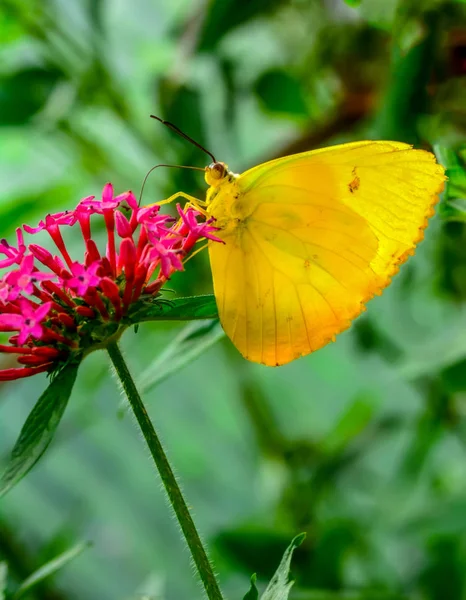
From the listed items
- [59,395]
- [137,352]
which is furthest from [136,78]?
[59,395]

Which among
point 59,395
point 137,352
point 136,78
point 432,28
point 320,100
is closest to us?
point 59,395

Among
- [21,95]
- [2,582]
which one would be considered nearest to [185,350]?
[2,582]

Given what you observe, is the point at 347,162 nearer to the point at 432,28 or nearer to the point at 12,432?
the point at 432,28

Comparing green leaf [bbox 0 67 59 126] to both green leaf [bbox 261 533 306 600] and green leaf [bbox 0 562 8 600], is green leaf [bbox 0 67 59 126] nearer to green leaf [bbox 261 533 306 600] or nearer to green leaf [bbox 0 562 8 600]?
green leaf [bbox 0 562 8 600]

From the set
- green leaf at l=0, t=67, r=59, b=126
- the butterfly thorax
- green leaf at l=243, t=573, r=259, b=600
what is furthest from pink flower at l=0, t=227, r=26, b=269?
green leaf at l=0, t=67, r=59, b=126

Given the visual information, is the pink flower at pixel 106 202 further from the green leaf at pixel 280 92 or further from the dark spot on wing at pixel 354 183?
the green leaf at pixel 280 92

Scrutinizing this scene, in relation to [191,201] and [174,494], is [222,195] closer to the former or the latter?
[191,201]
